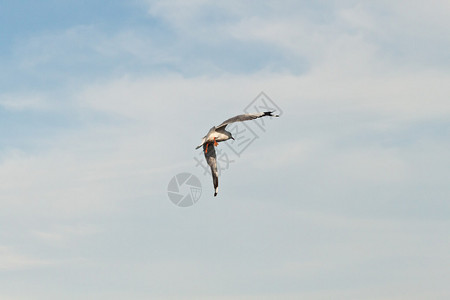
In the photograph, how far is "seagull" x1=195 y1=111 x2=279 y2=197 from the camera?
98.4 metres

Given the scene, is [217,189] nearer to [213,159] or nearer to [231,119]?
[213,159]

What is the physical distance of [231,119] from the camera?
101 m

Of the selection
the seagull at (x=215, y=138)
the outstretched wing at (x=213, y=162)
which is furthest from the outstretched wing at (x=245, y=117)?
the outstretched wing at (x=213, y=162)

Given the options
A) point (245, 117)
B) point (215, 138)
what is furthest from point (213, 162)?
point (245, 117)

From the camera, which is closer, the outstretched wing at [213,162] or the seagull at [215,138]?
the seagull at [215,138]

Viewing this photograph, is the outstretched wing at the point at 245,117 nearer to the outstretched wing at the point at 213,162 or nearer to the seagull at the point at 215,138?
the seagull at the point at 215,138

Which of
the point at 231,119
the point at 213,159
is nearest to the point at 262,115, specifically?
the point at 231,119

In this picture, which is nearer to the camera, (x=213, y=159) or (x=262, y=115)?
(x=262, y=115)

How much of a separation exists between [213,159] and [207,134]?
22.0 feet

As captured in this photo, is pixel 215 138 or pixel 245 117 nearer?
pixel 245 117

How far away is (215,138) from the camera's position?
339ft

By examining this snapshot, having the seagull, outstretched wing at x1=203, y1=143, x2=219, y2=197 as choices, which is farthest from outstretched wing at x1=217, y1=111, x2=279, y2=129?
outstretched wing at x1=203, y1=143, x2=219, y2=197

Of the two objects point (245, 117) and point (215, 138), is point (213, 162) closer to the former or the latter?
point (215, 138)

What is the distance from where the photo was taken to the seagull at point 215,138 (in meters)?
98.4
